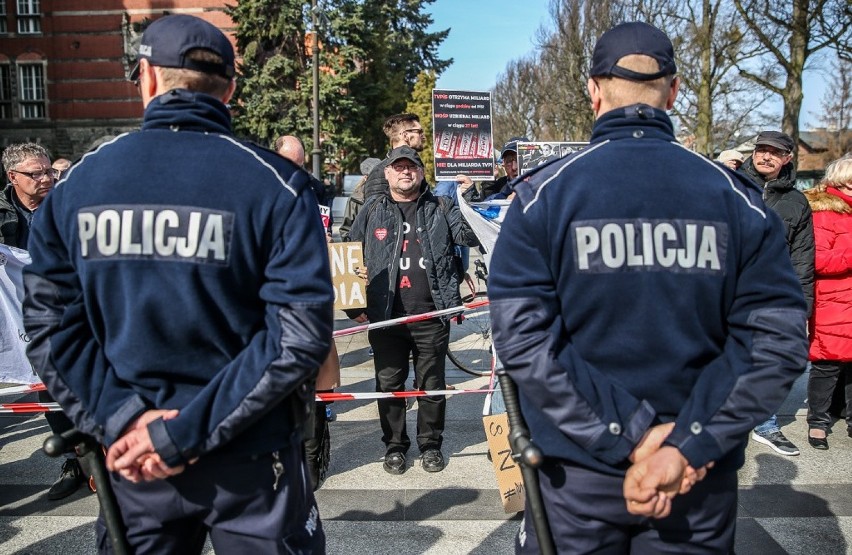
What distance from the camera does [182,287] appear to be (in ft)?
6.15

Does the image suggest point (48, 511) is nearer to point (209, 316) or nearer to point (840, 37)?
point (209, 316)

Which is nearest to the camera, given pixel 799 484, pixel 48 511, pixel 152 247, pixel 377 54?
pixel 152 247

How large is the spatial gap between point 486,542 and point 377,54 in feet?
98.5

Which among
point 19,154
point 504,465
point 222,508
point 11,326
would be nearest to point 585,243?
point 222,508

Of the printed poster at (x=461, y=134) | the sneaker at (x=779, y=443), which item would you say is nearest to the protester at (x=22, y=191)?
the sneaker at (x=779, y=443)

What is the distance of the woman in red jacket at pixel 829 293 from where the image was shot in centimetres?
494

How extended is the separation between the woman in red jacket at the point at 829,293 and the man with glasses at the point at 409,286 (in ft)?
8.14

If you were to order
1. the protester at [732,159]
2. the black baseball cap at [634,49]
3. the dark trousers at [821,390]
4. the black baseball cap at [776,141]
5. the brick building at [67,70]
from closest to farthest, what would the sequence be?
the black baseball cap at [634,49]
the dark trousers at [821,390]
the black baseball cap at [776,141]
the protester at [732,159]
the brick building at [67,70]

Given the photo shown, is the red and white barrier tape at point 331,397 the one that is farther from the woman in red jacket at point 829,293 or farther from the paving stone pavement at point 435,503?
the woman in red jacket at point 829,293

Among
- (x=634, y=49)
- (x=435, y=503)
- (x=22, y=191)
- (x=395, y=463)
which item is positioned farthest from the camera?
(x=22, y=191)

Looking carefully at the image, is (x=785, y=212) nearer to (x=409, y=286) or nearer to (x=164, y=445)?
(x=409, y=286)

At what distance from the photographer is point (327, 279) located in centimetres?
198

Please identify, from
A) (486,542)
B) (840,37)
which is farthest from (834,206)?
(840,37)

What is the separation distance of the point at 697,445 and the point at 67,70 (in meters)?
39.5
